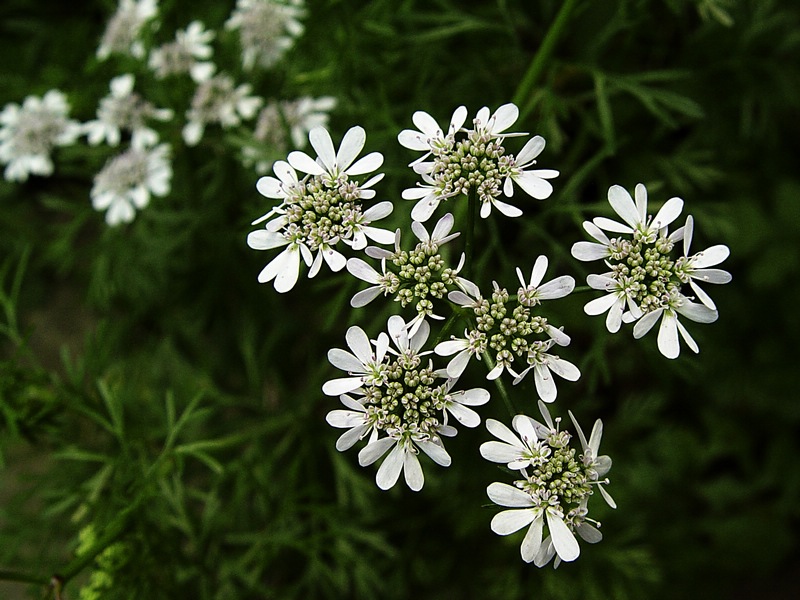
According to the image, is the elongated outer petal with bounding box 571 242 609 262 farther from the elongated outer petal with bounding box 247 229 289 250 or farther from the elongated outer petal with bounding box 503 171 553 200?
the elongated outer petal with bounding box 247 229 289 250

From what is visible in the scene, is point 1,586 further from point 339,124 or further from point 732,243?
point 732,243

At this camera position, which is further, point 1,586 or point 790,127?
point 790,127

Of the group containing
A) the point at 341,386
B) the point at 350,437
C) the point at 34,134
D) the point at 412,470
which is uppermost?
the point at 34,134

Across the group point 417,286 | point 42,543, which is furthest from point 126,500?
point 417,286

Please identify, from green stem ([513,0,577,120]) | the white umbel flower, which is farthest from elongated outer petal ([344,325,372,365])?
the white umbel flower

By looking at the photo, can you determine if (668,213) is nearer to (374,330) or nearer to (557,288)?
(557,288)

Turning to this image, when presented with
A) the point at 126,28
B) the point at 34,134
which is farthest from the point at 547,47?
the point at 34,134

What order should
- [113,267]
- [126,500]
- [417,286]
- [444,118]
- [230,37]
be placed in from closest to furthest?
[417,286], [126,500], [444,118], [230,37], [113,267]
